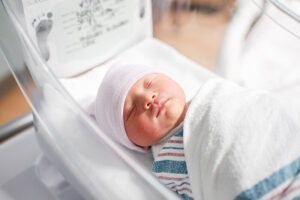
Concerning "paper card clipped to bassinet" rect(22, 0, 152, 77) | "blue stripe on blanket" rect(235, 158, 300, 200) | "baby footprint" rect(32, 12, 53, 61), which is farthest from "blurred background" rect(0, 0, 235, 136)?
"blue stripe on blanket" rect(235, 158, 300, 200)

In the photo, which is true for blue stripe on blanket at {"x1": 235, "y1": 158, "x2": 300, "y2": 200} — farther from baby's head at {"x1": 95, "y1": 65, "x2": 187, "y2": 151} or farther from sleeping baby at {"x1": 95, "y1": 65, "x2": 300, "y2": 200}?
baby's head at {"x1": 95, "y1": 65, "x2": 187, "y2": 151}

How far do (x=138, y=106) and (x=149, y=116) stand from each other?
31 mm

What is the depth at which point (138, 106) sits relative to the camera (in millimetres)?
688

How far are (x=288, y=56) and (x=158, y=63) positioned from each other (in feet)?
1.30

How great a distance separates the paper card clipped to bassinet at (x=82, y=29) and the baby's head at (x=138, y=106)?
0.19m

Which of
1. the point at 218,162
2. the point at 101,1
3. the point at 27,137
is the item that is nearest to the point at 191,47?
the point at 101,1

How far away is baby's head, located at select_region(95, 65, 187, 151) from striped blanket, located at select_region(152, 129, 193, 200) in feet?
0.12

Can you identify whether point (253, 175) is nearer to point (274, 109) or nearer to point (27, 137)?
point (274, 109)

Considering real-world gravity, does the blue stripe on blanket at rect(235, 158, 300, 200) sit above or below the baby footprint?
below

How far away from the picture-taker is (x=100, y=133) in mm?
578

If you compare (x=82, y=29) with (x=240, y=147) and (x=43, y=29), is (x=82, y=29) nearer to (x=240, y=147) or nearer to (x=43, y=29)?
(x=43, y=29)

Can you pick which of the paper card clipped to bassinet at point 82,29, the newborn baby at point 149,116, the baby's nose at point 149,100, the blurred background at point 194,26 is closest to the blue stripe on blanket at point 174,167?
the newborn baby at point 149,116

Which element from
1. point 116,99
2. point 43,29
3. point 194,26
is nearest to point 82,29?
point 43,29

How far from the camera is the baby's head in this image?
2.24ft
